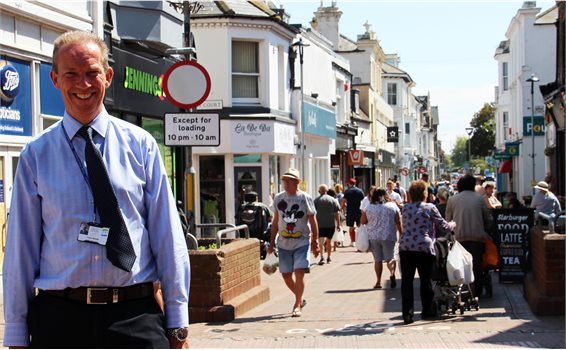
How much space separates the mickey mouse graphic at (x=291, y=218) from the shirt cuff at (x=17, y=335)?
840 centimetres

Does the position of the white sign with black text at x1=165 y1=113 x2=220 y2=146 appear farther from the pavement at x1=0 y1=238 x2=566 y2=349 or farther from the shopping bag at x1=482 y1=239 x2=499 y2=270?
the shopping bag at x1=482 y1=239 x2=499 y2=270

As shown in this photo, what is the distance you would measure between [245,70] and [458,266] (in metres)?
19.6

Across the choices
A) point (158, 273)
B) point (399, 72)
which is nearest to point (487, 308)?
point (158, 273)

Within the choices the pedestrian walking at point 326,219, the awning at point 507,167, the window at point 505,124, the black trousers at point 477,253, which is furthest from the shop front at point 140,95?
the window at point 505,124

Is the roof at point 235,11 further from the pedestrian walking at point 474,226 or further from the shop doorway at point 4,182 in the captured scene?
the pedestrian walking at point 474,226

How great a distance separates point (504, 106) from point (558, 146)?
136 feet

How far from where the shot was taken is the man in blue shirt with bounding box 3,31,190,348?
149 inches

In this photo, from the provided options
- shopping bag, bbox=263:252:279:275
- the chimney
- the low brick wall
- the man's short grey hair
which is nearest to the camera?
the man's short grey hair

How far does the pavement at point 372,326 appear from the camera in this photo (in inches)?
372

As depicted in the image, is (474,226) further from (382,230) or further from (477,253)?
(382,230)

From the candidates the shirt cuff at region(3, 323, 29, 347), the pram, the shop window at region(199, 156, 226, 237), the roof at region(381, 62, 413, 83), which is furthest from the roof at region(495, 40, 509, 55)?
the shirt cuff at region(3, 323, 29, 347)

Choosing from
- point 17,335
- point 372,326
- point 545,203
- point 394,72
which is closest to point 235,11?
point 545,203

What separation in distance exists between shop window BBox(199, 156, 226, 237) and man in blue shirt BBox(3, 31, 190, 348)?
25.1m

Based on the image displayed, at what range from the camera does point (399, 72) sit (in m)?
81.1
